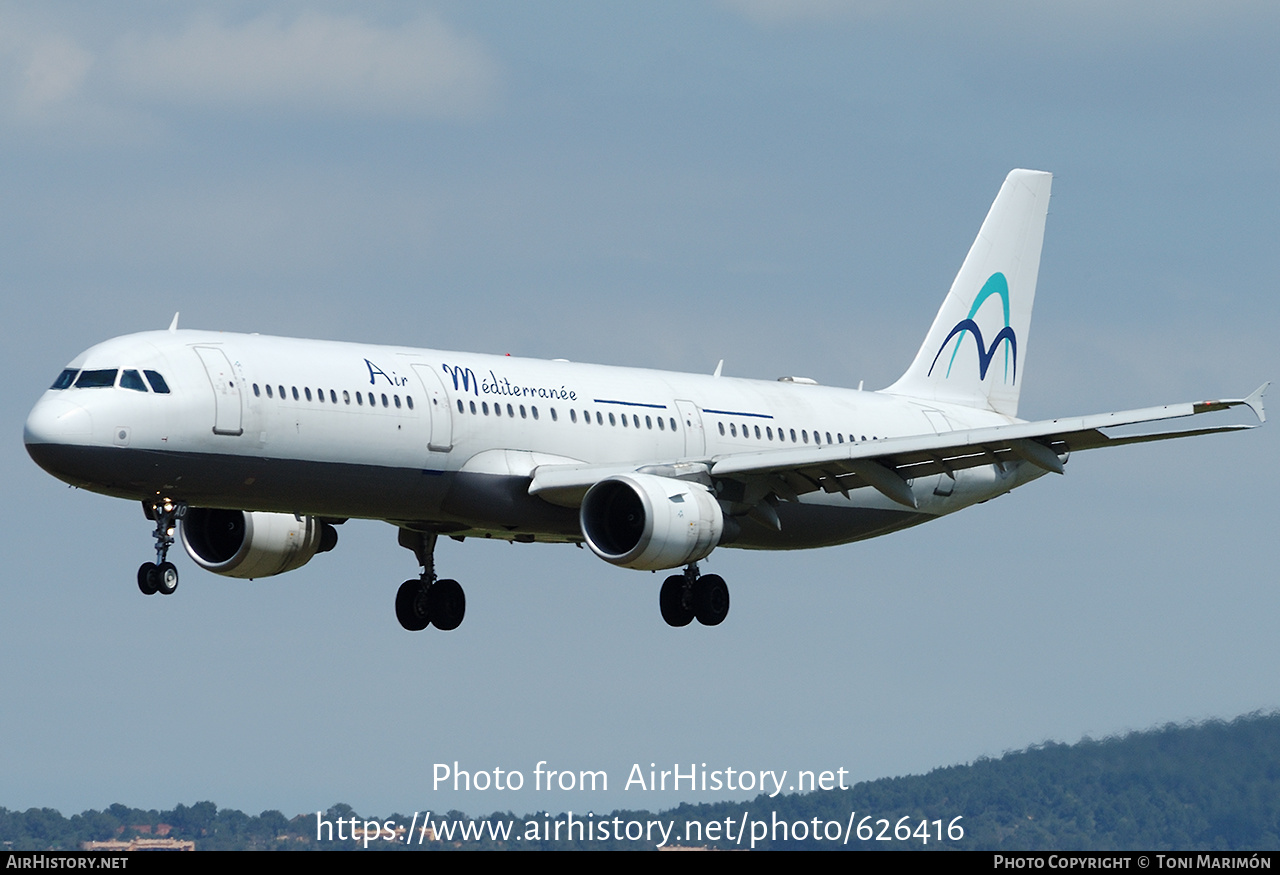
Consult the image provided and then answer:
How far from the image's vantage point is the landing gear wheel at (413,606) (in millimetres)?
50406

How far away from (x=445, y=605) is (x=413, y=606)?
0.72 meters

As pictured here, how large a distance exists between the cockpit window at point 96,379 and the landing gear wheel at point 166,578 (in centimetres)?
338

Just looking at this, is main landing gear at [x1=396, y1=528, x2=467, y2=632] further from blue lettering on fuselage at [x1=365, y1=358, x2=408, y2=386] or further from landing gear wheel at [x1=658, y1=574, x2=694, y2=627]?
blue lettering on fuselage at [x1=365, y1=358, x2=408, y2=386]

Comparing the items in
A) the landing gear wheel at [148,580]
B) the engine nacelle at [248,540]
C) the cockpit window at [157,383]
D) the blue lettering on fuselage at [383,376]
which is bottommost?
the landing gear wheel at [148,580]

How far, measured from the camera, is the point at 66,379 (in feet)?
135

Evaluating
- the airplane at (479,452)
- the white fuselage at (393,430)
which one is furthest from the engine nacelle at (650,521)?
the white fuselage at (393,430)

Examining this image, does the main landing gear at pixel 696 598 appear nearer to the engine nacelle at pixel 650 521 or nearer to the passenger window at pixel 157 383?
the engine nacelle at pixel 650 521

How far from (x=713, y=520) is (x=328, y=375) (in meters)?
8.03

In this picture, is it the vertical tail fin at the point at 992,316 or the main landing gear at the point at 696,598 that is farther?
the vertical tail fin at the point at 992,316

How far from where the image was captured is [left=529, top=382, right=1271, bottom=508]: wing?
44.1 metres

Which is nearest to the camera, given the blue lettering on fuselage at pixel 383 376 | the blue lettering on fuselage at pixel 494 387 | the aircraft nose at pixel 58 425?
the aircraft nose at pixel 58 425

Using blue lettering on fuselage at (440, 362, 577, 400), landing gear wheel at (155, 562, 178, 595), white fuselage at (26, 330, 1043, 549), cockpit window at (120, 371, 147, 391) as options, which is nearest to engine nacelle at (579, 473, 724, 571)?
white fuselage at (26, 330, 1043, 549)
